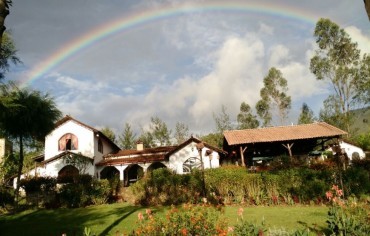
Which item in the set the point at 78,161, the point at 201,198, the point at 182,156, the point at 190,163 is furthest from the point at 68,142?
the point at 201,198

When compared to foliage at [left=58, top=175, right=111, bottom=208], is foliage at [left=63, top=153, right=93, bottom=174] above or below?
above

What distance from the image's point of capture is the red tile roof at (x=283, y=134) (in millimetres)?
28281

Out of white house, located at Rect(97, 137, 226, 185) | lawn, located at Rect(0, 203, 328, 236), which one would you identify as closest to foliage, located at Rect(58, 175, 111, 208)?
lawn, located at Rect(0, 203, 328, 236)

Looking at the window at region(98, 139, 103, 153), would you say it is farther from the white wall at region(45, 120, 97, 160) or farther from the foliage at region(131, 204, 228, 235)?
the foliage at region(131, 204, 228, 235)

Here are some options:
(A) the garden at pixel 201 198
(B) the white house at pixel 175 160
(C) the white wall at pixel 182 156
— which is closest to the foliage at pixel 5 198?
(A) the garden at pixel 201 198

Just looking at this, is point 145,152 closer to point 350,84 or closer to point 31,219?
point 31,219

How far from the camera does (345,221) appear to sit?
6.16 meters

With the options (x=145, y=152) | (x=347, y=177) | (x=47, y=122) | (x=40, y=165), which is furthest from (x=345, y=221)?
(x=40, y=165)

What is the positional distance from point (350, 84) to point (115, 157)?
31.0 metres

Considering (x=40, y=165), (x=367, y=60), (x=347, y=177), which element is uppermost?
(x=367, y=60)

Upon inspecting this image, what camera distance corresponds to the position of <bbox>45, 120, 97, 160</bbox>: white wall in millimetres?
31266

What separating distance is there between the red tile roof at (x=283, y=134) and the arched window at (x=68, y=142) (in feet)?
50.1

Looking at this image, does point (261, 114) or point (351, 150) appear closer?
point (351, 150)

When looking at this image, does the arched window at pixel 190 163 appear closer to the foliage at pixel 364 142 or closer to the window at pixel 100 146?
the window at pixel 100 146
